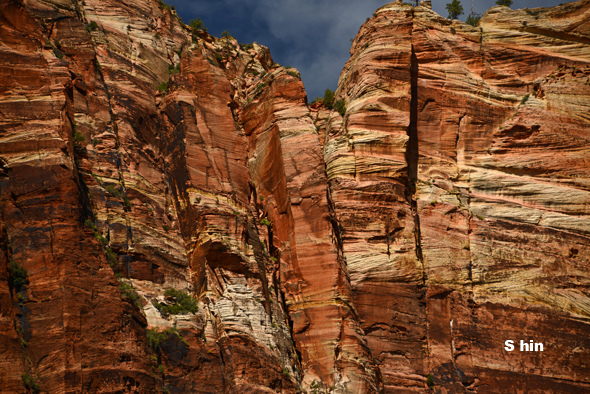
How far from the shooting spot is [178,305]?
118ft

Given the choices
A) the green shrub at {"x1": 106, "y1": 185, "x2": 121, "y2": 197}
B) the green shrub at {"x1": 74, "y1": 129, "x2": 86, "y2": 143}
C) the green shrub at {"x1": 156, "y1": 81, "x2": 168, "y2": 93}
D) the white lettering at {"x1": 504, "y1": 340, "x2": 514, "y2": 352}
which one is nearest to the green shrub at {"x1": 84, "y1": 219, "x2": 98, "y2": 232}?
the green shrub at {"x1": 106, "y1": 185, "x2": 121, "y2": 197}

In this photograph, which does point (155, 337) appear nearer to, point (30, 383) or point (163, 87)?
point (30, 383)

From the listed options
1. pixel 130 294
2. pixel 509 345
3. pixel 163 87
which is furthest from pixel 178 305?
pixel 509 345

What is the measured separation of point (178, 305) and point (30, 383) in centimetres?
843

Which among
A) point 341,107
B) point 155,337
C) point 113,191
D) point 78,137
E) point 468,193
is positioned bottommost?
point 155,337

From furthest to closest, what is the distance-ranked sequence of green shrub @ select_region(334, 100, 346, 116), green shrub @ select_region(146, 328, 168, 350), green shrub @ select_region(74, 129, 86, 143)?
green shrub @ select_region(334, 100, 346, 116), green shrub @ select_region(74, 129, 86, 143), green shrub @ select_region(146, 328, 168, 350)

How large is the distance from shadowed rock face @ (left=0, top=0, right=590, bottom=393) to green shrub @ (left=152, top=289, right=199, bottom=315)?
0.16 m

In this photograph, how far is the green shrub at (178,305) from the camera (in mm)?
35656

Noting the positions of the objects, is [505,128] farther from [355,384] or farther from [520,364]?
[355,384]

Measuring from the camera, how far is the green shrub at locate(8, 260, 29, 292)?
31281 millimetres

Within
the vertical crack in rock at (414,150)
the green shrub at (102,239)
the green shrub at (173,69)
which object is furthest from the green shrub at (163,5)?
the green shrub at (102,239)

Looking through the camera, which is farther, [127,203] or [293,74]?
[293,74]

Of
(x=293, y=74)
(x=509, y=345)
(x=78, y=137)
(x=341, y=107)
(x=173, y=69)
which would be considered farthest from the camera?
(x=341, y=107)

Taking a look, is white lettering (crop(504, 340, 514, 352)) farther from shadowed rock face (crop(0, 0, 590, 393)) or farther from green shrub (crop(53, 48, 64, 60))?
green shrub (crop(53, 48, 64, 60))
